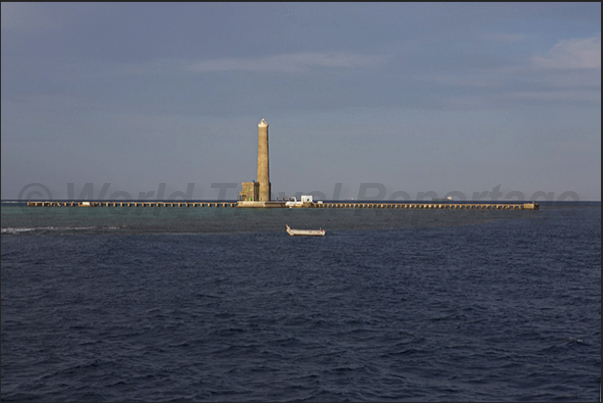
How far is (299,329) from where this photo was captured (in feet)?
87.8

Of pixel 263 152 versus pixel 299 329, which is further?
pixel 263 152

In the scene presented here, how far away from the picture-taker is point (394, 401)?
18359 mm

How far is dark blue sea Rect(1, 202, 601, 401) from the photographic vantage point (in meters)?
19.6

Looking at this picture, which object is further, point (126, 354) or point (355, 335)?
point (355, 335)

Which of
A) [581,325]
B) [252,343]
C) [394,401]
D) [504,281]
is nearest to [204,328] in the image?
[252,343]

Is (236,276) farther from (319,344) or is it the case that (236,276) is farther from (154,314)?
(319,344)

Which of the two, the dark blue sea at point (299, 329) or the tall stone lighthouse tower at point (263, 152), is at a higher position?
the tall stone lighthouse tower at point (263, 152)

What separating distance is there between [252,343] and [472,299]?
16274 mm

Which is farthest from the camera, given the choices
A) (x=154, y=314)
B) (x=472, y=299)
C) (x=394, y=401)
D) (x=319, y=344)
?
(x=472, y=299)

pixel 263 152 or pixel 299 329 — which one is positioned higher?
pixel 263 152

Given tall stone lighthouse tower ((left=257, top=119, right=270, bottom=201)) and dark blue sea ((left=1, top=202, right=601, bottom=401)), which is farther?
tall stone lighthouse tower ((left=257, top=119, right=270, bottom=201))

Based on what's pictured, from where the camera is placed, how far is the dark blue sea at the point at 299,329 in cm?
1964

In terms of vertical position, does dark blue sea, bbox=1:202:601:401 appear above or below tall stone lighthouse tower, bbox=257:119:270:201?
below

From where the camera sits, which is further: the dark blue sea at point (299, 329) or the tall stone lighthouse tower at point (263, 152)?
the tall stone lighthouse tower at point (263, 152)
